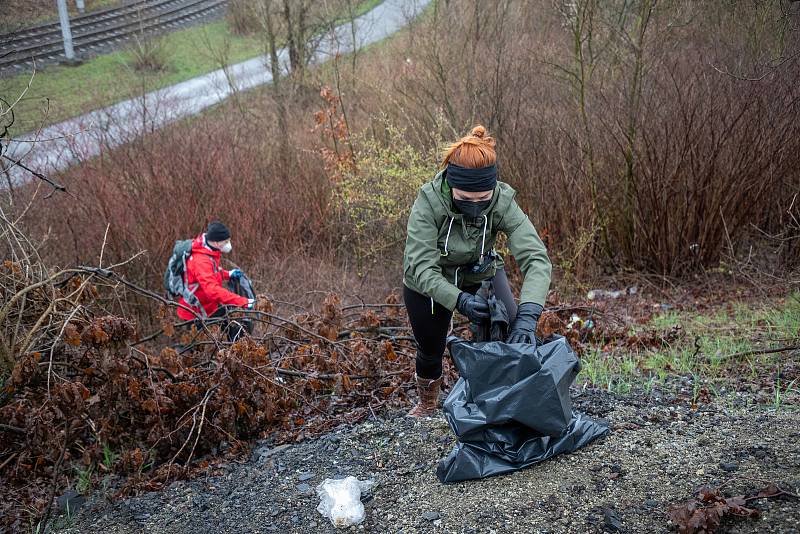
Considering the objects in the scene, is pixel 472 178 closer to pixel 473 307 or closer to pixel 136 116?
pixel 473 307

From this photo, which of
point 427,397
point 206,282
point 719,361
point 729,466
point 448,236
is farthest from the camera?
point 206,282

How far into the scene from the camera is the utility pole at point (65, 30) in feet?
65.7

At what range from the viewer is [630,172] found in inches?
352

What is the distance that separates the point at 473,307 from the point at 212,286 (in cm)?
373

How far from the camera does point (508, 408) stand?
357 cm

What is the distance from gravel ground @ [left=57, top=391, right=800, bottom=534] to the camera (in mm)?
3410

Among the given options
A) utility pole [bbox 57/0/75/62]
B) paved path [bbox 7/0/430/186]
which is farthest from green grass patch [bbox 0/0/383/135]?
utility pole [bbox 57/0/75/62]

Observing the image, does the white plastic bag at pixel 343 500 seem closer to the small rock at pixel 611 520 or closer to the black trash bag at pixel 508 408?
the black trash bag at pixel 508 408

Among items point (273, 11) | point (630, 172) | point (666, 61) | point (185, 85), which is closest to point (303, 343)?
point (630, 172)

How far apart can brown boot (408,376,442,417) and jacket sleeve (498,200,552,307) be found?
972 mm

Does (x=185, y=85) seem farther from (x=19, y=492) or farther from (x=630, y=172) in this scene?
(x=19, y=492)

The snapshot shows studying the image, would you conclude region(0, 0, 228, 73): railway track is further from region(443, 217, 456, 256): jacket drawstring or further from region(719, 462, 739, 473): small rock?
region(719, 462, 739, 473): small rock

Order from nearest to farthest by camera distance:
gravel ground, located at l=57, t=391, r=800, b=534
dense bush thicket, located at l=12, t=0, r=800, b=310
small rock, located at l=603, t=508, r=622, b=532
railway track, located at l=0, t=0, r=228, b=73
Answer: small rock, located at l=603, t=508, r=622, b=532 < gravel ground, located at l=57, t=391, r=800, b=534 < dense bush thicket, located at l=12, t=0, r=800, b=310 < railway track, located at l=0, t=0, r=228, b=73

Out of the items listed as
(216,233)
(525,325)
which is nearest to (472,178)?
(525,325)
